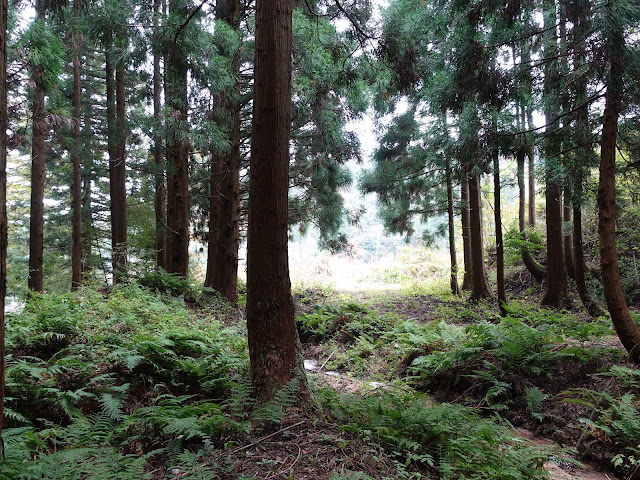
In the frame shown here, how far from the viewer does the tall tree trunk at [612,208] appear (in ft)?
16.1

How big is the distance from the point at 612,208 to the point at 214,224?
10.5 m

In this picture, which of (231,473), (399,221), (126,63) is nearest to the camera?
(231,473)

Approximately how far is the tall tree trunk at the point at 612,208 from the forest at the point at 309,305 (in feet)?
0.08

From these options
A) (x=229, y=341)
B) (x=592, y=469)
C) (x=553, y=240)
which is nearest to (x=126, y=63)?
(x=229, y=341)

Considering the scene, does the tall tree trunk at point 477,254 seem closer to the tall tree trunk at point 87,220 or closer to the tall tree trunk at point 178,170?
the tall tree trunk at point 178,170

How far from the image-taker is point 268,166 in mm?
3686

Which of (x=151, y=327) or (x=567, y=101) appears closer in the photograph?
(x=151, y=327)

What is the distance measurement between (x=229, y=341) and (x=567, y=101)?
21.3 feet

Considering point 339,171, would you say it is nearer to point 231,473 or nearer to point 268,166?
point 268,166

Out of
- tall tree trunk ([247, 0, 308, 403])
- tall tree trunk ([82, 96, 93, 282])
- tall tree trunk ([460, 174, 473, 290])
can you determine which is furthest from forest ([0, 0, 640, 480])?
tall tree trunk ([82, 96, 93, 282])

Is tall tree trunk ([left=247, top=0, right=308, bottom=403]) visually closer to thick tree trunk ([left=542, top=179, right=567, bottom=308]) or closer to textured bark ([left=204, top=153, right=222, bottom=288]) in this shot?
textured bark ([left=204, top=153, right=222, bottom=288])

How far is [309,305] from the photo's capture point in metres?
13.8

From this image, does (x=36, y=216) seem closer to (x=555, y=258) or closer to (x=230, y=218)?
(x=230, y=218)

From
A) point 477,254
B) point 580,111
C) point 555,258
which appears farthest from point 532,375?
point 477,254
